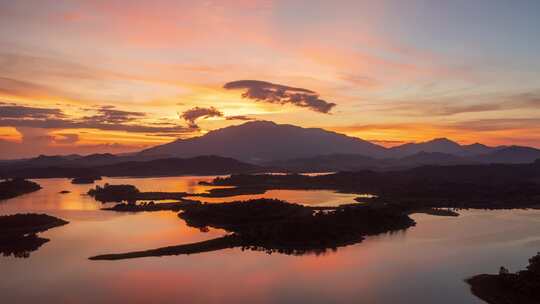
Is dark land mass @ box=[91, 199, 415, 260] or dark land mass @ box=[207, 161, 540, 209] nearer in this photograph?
dark land mass @ box=[91, 199, 415, 260]

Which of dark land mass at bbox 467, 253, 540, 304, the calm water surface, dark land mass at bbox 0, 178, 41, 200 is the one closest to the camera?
dark land mass at bbox 467, 253, 540, 304

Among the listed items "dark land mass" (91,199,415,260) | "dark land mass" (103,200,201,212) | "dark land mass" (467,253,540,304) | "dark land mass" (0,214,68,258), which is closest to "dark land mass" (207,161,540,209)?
"dark land mass" (103,200,201,212)

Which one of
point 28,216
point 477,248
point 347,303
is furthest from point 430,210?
point 28,216

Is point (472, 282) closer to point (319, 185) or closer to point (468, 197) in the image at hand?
point (468, 197)

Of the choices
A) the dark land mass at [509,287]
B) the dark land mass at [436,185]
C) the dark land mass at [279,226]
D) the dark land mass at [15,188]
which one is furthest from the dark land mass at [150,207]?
the dark land mass at [509,287]

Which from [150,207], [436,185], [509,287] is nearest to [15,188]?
[150,207]

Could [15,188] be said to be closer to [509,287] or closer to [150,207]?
[150,207]

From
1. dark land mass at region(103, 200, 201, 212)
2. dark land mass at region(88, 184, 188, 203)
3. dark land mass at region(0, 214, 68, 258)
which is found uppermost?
dark land mass at region(88, 184, 188, 203)

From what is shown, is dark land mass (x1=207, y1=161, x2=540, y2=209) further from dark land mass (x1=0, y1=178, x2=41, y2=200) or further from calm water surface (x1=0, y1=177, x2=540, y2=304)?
dark land mass (x1=0, y1=178, x2=41, y2=200)
